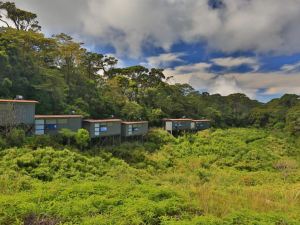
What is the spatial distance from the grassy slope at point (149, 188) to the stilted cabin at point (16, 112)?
302cm

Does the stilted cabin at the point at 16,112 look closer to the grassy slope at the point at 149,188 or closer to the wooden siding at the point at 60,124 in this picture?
the wooden siding at the point at 60,124

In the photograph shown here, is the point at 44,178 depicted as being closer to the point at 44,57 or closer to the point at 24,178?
the point at 24,178

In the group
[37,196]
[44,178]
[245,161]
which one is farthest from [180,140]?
[37,196]

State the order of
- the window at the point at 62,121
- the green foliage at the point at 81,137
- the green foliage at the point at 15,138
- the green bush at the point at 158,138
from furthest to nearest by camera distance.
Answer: the green bush at the point at 158,138 → the window at the point at 62,121 → the green foliage at the point at 81,137 → the green foliage at the point at 15,138

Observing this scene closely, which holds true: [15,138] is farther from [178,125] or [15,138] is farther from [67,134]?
[178,125]

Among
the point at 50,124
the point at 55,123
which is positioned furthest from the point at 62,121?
the point at 50,124

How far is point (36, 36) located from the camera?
3008cm

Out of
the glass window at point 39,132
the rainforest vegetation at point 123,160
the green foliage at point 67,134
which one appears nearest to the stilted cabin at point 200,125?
the rainforest vegetation at point 123,160

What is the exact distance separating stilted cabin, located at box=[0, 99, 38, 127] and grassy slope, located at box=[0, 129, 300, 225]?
9.89ft

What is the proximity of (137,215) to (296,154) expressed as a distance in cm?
3537

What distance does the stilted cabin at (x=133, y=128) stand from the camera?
30822mm

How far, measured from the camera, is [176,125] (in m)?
40.3

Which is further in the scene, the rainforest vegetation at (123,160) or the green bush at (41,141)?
the green bush at (41,141)

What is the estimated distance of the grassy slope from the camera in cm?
900
